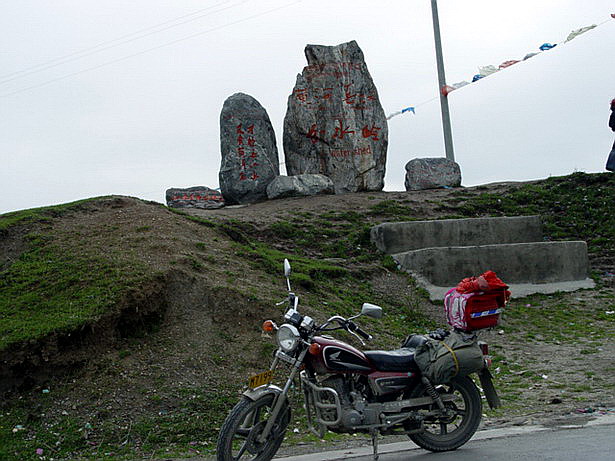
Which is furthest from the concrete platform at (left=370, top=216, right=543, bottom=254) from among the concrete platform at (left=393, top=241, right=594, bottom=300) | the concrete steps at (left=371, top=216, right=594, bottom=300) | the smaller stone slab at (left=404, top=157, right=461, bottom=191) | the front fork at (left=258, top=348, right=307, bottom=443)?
the front fork at (left=258, top=348, right=307, bottom=443)

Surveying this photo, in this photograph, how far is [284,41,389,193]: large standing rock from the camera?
16234 millimetres

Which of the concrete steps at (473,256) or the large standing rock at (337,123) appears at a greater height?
the large standing rock at (337,123)

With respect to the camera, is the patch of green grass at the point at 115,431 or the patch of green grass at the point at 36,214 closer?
the patch of green grass at the point at 115,431

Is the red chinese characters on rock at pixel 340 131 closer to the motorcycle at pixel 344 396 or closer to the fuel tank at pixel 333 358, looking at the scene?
the motorcycle at pixel 344 396

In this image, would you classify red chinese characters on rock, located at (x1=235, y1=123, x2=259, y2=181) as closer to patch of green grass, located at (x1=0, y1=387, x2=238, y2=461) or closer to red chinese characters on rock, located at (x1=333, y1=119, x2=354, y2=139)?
red chinese characters on rock, located at (x1=333, y1=119, x2=354, y2=139)

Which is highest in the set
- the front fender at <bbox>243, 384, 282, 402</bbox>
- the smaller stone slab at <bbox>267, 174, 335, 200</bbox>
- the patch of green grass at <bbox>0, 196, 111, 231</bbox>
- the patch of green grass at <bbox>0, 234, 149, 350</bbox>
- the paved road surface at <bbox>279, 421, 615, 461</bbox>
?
the smaller stone slab at <bbox>267, 174, 335, 200</bbox>

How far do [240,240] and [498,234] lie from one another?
5.26 metres

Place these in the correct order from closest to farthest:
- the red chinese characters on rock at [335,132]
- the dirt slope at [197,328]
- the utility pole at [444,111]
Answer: the dirt slope at [197,328]
the red chinese characters on rock at [335,132]
the utility pole at [444,111]

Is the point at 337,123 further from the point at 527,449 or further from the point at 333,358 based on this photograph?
the point at 527,449

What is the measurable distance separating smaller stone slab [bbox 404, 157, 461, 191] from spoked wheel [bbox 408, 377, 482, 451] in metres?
12.1

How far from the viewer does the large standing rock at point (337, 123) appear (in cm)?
1623

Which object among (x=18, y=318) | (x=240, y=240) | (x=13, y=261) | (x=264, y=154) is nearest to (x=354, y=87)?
(x=264, y=154)

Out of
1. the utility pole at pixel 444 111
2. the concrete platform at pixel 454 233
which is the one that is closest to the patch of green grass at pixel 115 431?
the concrete platform at pixel 454 233

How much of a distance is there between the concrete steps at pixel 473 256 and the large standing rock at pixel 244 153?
4248mm
